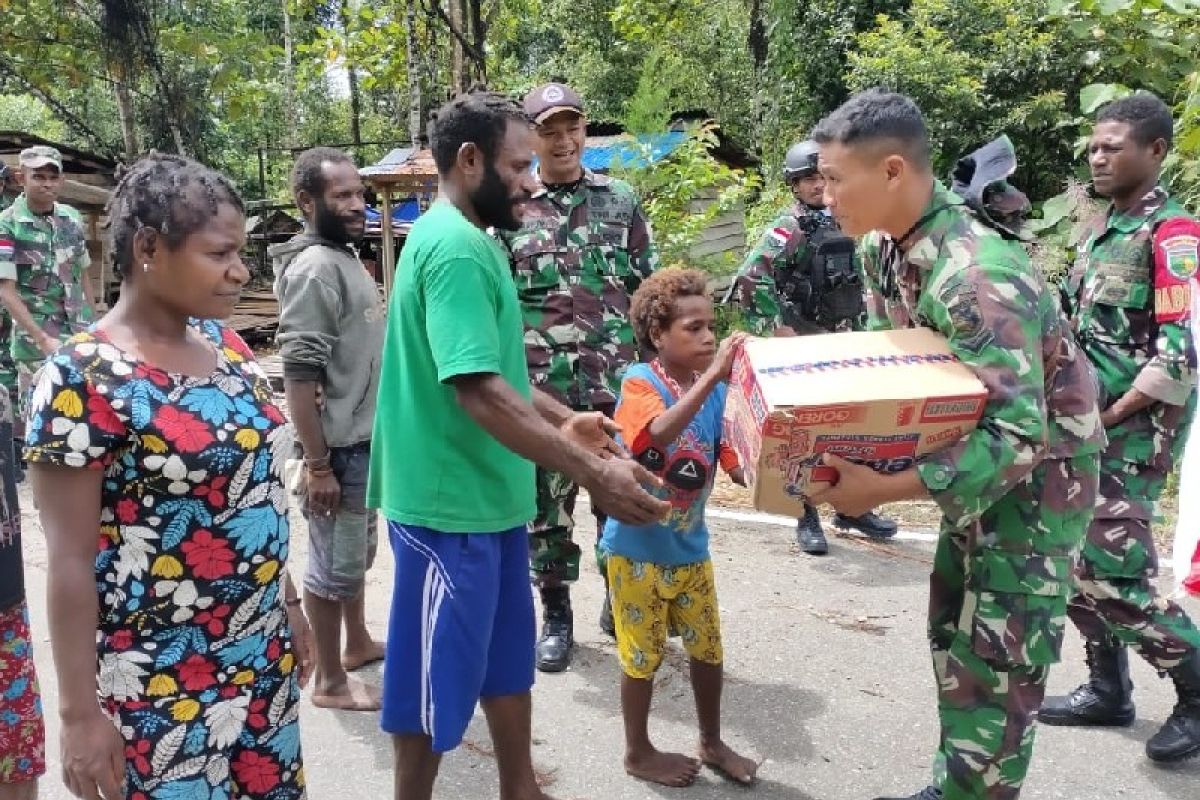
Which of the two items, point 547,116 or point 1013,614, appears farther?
point 547,116

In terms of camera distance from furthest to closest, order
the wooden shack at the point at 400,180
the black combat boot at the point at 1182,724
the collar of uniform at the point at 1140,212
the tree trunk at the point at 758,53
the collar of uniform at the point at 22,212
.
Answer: the tree trunk at the point at 758,53 < the wooden shack at the point at 400,180 < the collar of uniform at the point at 22,212 < the collar of uniform at the point at 1140,212 < the black combat boot at the point at 1182,724

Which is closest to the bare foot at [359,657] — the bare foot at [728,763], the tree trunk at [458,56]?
the bare foot at [728,763]

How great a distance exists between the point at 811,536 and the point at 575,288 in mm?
2205

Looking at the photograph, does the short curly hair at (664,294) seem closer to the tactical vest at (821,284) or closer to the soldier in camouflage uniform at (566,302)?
the soldier in camouflage uniform at (566,302)

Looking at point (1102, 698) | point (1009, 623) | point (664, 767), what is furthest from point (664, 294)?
point (1102, 698)

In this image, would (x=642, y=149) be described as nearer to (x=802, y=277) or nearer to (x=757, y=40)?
(x=802, y=277)

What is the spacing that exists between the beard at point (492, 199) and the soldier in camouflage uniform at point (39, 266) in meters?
5.34

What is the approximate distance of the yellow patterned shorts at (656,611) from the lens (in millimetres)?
3199

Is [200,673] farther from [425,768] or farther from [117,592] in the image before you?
[425,768]

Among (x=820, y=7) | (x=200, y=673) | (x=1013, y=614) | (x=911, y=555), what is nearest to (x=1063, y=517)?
(x=1013, y=614)

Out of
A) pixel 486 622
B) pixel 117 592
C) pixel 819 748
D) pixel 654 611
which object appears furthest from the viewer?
pixel 819 748

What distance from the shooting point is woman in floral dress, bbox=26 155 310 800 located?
6.25 ft

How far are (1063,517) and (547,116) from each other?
102 inches

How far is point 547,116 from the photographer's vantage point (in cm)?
411
